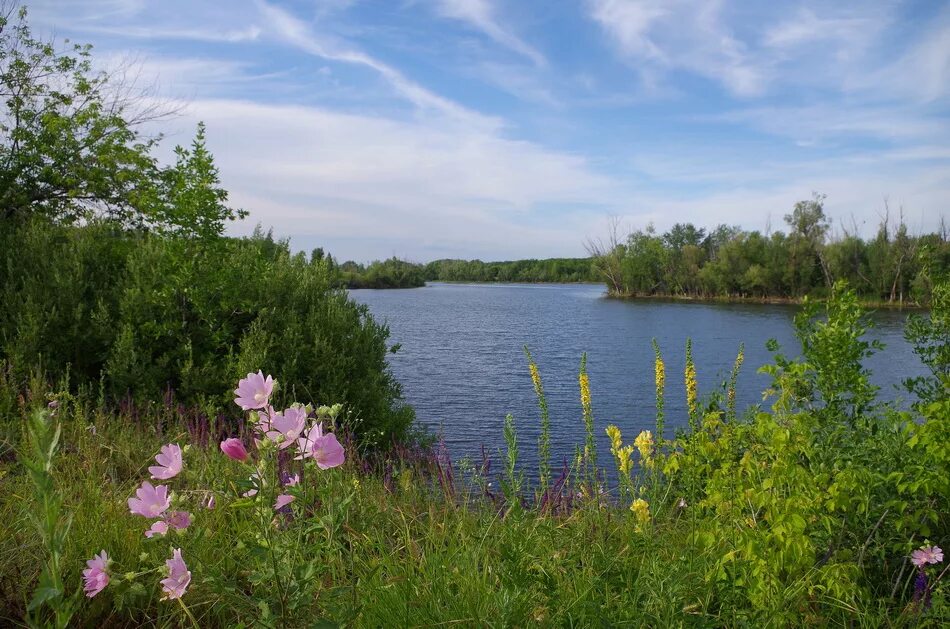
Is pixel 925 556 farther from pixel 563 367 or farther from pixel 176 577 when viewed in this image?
pixel 563 367

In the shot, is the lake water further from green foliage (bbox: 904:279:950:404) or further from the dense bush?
the dense bush

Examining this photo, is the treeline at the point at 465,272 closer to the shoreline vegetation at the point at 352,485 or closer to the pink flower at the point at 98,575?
the shoreline vegetation at the point at 352,485

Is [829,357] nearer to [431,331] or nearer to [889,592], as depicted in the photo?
[889,592]

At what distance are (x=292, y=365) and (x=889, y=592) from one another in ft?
19.4

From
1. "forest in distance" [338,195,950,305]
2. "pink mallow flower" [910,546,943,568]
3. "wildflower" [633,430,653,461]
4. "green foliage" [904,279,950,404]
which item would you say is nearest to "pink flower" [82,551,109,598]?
"wildflower" [633,430,653,461]

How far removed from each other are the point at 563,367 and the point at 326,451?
19.8 meters

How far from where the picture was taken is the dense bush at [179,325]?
23.7ft

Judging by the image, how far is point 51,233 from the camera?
866 cm

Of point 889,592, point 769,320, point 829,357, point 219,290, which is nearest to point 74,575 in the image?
point 889,592

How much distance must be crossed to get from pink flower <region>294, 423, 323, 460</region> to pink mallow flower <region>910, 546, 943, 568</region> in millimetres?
2829

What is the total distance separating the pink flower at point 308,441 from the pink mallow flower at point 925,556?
283 cm

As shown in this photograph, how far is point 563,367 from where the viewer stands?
21.1 meters

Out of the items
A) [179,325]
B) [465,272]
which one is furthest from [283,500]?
[465,272]

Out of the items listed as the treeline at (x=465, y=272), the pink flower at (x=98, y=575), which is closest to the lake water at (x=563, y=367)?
the pink flower at (x=98, y=575)
